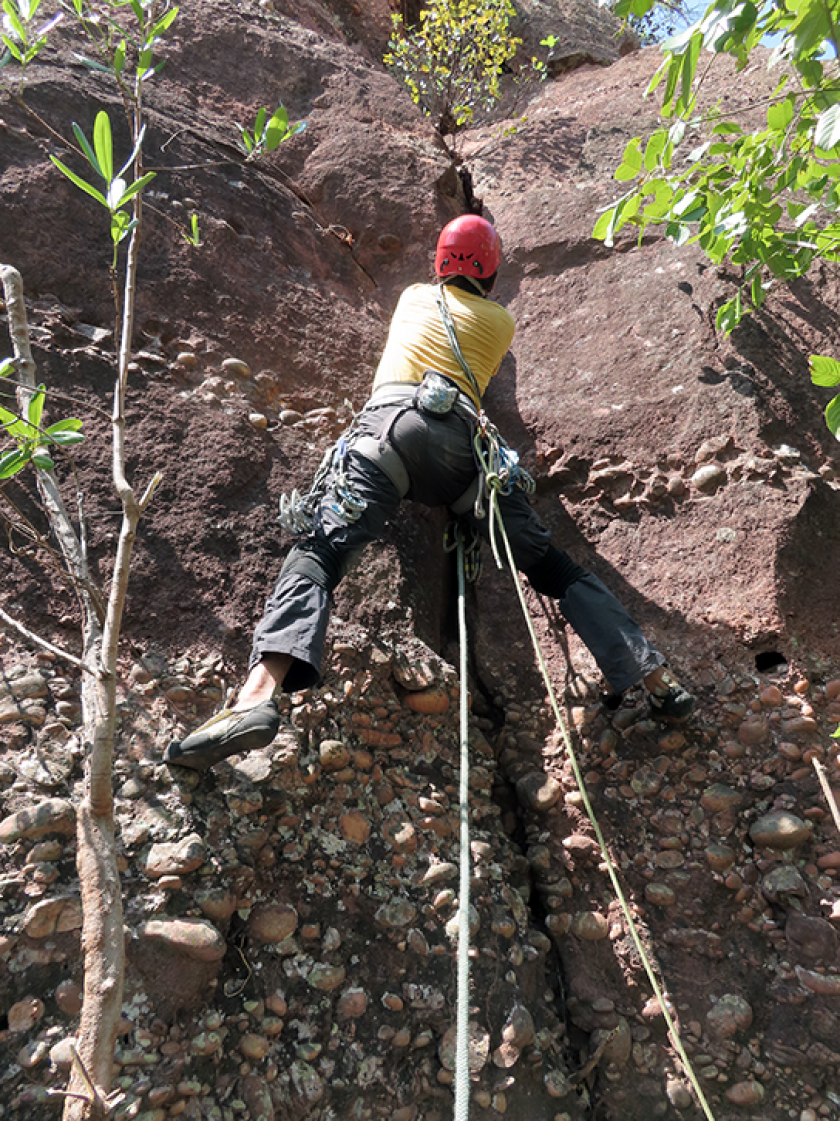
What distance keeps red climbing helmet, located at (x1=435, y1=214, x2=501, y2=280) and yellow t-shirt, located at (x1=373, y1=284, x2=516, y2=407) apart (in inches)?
3.4

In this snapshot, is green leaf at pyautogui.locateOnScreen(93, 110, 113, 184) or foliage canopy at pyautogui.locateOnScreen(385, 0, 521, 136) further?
foliage canopy at pyautogui.locateOnScreen(385, 0, 521, 136)

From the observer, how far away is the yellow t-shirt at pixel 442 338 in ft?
8.72

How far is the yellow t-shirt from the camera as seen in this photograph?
2.66 metres

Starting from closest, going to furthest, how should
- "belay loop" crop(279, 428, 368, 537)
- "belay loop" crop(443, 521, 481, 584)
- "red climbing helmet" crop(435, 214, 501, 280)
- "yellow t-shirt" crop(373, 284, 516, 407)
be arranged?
1. "belay loop" crop(279, 428, 368, 537)
2. "yellow t-shirt" crop(373, 284, 516, 407)
3. "belay loop" crop(443, 521, 481, 584)
4. "red climbing helmet" crop(435, 214, 501, 280)

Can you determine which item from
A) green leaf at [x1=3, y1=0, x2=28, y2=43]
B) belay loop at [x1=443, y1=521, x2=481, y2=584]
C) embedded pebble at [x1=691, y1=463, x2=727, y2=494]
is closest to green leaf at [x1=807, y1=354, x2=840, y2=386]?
embedded pebble at [x1=691, y1=463, x2=727, y2=494]

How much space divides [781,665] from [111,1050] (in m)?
2.08

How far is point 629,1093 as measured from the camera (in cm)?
178

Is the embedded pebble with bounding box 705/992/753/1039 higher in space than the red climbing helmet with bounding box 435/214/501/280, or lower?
lower

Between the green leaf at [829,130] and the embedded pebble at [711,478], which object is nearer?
the green leaf at [829,130]

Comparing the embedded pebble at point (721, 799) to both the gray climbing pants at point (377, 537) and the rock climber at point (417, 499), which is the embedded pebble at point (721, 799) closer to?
the rock climber at point (417, 499)

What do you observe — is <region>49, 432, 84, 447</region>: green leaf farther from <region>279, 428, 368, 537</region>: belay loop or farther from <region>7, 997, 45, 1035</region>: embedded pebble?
<region>7, 997, 45, 1035</region>: embedded pebble

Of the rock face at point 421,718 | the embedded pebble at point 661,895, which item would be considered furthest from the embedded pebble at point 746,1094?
the embedded pebble at point 661,895

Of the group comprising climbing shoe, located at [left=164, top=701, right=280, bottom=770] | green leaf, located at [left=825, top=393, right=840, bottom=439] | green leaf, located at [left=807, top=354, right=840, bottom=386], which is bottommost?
climbing shoe, located at [left=164, top=701, right=280, bottom=770]

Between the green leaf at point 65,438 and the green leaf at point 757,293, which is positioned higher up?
the green leaf at point 757,293
